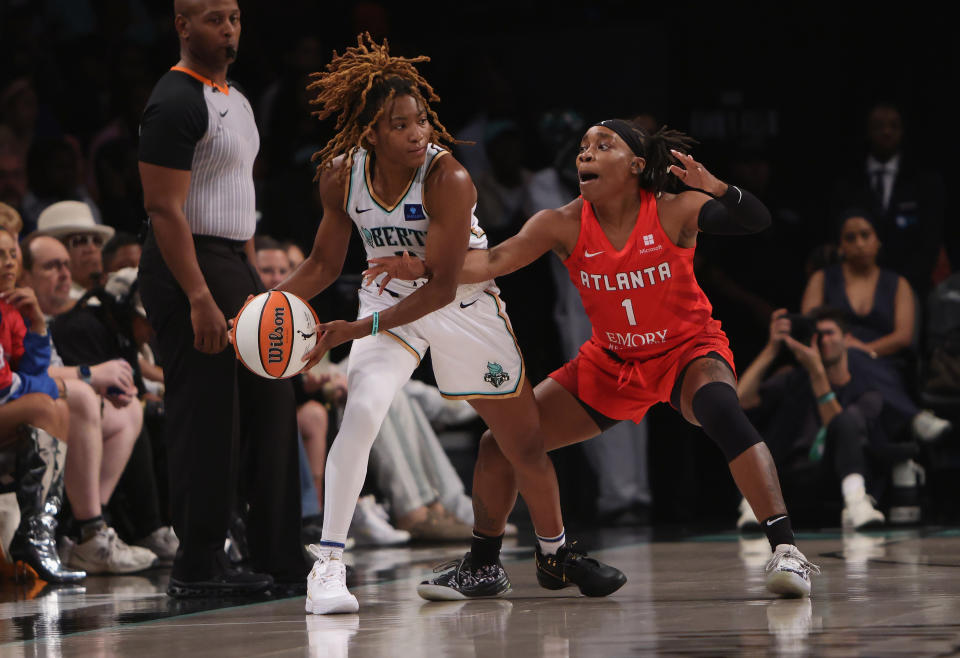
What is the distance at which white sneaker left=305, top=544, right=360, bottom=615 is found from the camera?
4.24 m

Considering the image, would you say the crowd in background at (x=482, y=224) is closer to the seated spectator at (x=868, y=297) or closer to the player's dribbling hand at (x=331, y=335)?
the seated spectator at (x=868, y=297)

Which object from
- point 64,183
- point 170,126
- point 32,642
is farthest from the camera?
point 64,183

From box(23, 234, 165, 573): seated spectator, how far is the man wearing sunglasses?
1.35 feet

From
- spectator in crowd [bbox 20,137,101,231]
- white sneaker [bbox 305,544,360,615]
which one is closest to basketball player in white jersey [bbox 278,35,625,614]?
white sneaker [bbox 305,544,360,615]

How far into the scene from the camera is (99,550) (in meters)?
5.96

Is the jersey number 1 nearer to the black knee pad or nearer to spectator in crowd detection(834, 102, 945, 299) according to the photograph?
the black knee pad

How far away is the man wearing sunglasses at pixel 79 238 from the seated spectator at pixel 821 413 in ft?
11.3

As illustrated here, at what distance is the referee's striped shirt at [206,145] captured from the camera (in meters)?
4.60

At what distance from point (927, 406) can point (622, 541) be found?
7.72 ft

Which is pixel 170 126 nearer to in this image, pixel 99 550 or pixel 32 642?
pixel 32 642

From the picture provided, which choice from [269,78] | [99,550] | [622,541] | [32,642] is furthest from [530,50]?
[32,642]

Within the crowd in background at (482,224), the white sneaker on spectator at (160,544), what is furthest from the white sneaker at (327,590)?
the white sneaker on spectator at (160,544)

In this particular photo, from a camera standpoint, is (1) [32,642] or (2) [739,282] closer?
(1) [32,642]

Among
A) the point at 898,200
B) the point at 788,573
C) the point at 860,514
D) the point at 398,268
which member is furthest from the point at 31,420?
the point at 898,200
